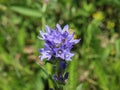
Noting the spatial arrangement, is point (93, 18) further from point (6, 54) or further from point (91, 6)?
point (6, 54)

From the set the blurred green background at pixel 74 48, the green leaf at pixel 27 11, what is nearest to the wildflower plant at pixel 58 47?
the blurred green background at pixel 74 48

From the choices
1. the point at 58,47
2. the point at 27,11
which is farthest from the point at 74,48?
the point at 58,47

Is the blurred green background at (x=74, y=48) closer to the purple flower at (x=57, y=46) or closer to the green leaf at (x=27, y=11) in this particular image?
the green leaf at (x=27, y=11)

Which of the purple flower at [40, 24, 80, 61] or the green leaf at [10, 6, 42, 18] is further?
the green leaf at [10, 6, 42, 18]

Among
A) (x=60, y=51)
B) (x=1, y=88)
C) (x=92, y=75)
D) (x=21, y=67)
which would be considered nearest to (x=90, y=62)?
(x=92, y=75)

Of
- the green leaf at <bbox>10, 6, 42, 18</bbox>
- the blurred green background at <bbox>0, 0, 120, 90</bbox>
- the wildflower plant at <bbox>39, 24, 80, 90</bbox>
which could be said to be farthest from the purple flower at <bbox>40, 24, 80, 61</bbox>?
the green leaf at <bbox>10, 6, 42, 18</bbox>

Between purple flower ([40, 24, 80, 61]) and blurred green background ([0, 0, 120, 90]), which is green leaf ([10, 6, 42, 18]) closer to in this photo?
blurred green background ([0, 0, 120, 90])

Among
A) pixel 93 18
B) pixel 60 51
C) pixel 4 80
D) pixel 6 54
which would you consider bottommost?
pixel 60 51

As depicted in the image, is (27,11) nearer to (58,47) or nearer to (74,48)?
(74,48)
